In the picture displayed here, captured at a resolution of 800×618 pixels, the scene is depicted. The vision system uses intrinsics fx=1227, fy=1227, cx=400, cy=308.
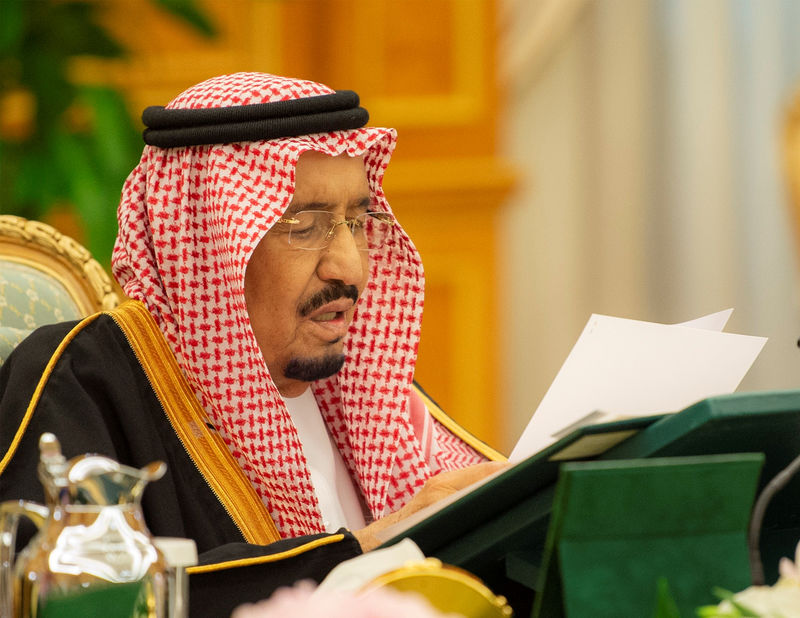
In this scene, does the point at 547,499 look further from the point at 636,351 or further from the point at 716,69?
the point at 716,69

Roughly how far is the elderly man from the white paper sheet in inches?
11.2

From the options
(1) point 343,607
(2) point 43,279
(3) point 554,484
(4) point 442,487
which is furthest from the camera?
(2) point 43,279

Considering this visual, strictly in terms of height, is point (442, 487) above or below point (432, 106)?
below

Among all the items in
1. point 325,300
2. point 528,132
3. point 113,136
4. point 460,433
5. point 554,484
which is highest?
point 528,132

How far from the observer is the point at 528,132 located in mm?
4969

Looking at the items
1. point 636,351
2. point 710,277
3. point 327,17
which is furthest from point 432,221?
point 636,351

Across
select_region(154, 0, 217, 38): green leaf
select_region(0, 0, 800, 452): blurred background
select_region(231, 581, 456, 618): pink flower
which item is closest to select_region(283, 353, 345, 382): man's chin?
select_region(231, 581, 456, 618): pink flower

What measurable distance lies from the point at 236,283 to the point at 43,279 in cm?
44

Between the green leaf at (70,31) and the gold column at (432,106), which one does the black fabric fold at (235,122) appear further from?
the gold column at (432,106)

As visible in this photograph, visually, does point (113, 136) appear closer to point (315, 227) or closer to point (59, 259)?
point (59, 259)

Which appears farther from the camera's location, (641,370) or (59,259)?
(59,259)

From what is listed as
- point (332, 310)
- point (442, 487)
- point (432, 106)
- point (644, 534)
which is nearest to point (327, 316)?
point (332, 310)

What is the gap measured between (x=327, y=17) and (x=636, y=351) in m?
3.45

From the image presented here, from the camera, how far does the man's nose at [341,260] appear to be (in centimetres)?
173
